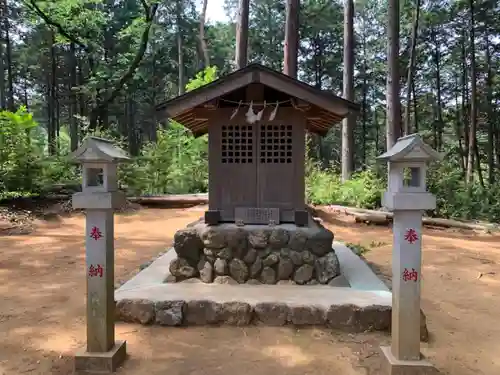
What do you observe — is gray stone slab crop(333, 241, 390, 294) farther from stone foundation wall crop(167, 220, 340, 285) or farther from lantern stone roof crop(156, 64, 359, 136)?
lantern stone roof crop(156, 64, 359, 136)

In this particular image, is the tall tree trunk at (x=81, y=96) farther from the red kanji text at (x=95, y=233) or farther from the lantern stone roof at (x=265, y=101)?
the red kanji text at (x=95, y=233)

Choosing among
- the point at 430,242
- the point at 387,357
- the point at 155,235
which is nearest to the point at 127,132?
the point at 155,235

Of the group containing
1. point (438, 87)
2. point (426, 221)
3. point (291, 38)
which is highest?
point (438, 87)

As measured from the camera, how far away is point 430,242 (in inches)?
378

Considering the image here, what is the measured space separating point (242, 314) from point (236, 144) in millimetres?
2640

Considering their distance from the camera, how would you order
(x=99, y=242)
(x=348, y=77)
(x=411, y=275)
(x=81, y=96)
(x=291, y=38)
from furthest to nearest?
1. (x=81, y=96)
2. (x=348, y=77)
3. (x=291, y=38)
4. (x=99, y=242)
5. (x=411, y=275)

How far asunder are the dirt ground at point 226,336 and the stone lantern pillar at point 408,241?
337 mm

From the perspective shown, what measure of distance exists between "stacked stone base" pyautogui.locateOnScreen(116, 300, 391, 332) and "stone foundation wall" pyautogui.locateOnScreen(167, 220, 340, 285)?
3.20ft

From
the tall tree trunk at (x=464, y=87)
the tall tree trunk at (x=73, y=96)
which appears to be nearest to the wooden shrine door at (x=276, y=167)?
the tall tree trunk at (x=73, y=96)

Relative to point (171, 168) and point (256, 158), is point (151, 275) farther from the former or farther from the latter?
point (171, 168)

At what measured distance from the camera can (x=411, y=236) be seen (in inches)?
134

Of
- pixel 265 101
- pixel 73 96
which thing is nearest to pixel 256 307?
pixel 265 101

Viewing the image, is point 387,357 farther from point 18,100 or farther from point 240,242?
point 18,100

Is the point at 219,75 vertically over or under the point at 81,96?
over
